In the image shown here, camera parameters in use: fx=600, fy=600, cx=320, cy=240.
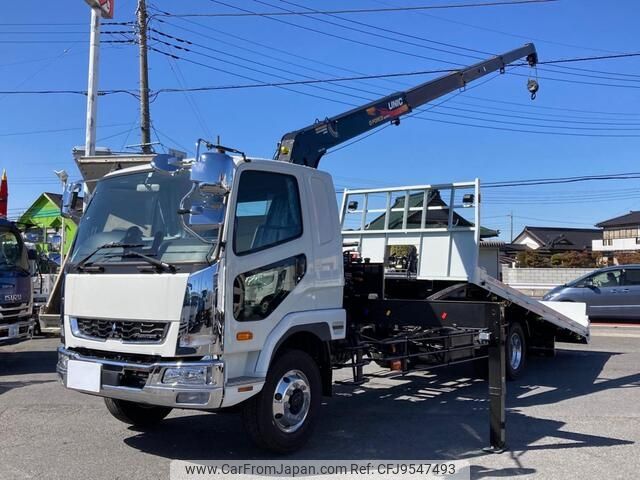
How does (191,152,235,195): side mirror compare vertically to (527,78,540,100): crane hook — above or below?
below

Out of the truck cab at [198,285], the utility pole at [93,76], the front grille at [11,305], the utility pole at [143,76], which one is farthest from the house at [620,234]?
the truck cab at [198,285]

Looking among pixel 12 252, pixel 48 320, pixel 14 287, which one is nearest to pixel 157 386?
pixel 14 287

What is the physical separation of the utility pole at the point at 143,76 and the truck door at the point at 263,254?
612 inches

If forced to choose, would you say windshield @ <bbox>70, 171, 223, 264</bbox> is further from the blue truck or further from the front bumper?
the front bumper

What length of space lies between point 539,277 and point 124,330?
26.8 m

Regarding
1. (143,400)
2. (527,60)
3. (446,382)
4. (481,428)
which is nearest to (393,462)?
(481,428)

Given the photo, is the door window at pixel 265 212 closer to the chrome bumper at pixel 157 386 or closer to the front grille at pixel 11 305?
the chrome bumper at pixel 157 386

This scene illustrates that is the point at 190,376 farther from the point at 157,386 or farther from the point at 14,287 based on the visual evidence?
the point at 14,287

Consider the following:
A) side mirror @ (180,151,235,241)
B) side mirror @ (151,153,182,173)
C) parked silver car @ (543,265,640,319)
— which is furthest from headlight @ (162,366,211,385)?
parked silver car @ (543,265,640,319)

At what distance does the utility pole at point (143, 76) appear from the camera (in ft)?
66.1

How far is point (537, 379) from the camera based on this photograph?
9.20 meters

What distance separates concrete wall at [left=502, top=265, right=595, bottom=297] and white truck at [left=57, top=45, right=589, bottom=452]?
22.0 metres

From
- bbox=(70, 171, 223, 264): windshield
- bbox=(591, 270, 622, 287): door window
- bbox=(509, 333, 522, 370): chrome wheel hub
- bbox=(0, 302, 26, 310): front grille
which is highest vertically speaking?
bbox=(70, 171, 223, 264): windshield

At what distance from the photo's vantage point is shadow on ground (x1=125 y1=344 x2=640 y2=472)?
18.2 ft
